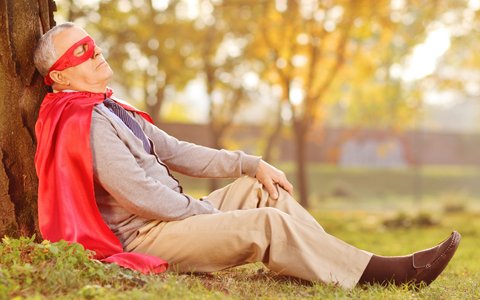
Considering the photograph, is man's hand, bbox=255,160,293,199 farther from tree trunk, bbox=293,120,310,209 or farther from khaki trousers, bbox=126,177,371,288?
tree trunk, bbox=293,120,310,209

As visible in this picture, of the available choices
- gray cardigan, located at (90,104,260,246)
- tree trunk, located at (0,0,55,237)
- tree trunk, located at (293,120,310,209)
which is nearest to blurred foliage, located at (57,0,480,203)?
tree trunk, located at (293,120,310,209)

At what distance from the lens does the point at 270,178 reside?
13.5 ft

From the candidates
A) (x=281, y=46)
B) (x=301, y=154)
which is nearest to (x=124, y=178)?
(x=281, y=46)

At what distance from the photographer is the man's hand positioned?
409 centimetres

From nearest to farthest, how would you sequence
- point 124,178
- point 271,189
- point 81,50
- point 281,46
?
point 124,178
point 81,50
point 271,189
point 281,46

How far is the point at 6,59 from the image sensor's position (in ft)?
14.0

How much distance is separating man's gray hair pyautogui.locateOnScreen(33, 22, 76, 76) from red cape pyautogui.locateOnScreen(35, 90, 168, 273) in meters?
0.31

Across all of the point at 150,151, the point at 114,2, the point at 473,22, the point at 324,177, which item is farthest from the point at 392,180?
the point at 150,151

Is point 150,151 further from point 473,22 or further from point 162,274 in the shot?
point 473,22

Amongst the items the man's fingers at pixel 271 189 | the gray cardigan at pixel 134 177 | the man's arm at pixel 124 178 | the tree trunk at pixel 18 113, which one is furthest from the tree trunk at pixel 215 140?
the man's arm at pixel 124 178

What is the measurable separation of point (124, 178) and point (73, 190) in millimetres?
282

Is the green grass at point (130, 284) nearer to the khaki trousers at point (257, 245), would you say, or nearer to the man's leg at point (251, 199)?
the khaki trousers at point (257, 245)

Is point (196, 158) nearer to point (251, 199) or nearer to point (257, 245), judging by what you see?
point (251, 199)

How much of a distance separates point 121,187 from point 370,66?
12.1 metres
